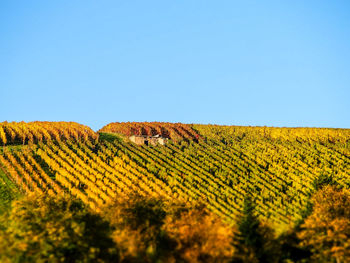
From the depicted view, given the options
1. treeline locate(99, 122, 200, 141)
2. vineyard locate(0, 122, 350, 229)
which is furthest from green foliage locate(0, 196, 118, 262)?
treeline locate(99, 122, 200, 141)

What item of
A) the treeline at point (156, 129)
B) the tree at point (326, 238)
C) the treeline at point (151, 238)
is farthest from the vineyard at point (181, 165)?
the treeline at point (151, 238)

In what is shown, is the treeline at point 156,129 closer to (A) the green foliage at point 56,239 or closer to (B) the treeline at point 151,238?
(B) the treeline at point 151,238

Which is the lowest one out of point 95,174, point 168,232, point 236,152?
point 168,232

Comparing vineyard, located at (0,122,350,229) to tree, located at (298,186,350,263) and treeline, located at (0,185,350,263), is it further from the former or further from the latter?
treeline, located at (0,185,350,263)

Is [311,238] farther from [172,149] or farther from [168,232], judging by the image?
[172,149]

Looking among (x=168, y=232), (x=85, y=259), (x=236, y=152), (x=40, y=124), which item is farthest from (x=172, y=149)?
(x=85, y=259)

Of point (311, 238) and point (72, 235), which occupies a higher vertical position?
point (311, 238)

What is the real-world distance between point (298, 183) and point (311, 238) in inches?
2517

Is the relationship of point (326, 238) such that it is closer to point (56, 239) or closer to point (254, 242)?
point (254, 242)

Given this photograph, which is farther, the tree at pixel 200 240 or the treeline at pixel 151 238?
the tree at pixel 200 240

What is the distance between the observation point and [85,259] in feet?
146

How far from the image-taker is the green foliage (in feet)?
145

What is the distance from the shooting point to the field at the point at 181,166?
9656cm

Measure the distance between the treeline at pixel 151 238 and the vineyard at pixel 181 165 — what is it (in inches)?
913
